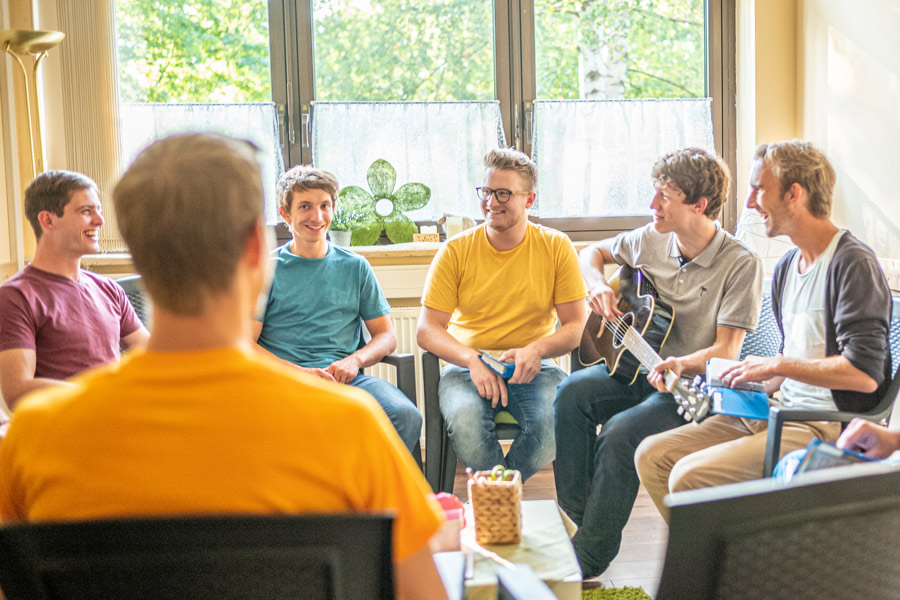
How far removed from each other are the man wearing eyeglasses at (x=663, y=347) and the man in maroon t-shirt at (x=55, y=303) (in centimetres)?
143

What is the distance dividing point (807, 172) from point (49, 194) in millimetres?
2059

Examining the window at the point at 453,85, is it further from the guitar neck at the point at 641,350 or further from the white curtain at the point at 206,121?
the guitar neck at the point at 641,350

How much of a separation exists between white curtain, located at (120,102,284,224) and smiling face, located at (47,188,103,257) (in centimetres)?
122

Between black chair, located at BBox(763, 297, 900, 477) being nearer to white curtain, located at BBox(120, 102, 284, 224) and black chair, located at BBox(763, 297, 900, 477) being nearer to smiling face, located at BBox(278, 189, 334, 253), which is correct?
smiling face, located at BBox(278, 189, 334, 253)

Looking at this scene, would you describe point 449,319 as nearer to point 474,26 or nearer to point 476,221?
point 476,221

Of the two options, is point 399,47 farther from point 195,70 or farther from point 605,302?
point 605,302

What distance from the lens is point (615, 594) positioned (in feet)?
7.55

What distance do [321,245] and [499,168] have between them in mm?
690

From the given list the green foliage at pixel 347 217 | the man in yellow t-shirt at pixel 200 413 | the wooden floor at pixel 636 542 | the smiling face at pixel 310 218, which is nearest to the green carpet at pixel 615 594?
the wooden floor at pixel 636 542

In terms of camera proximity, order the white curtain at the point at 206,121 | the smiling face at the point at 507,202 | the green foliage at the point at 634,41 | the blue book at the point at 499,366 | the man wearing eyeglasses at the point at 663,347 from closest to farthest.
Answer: the man wearing eyeglasses at the point at 663,347, the blue book at the point at 499,366, the smiling face at the point at 507,202, the white curtain at the point at 206,121, the green foliage at the point at 634,41

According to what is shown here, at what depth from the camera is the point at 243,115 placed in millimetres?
3656

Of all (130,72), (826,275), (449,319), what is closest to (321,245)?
(449,319)

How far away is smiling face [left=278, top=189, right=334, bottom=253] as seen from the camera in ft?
9.18

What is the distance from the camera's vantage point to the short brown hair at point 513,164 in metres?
2.79
